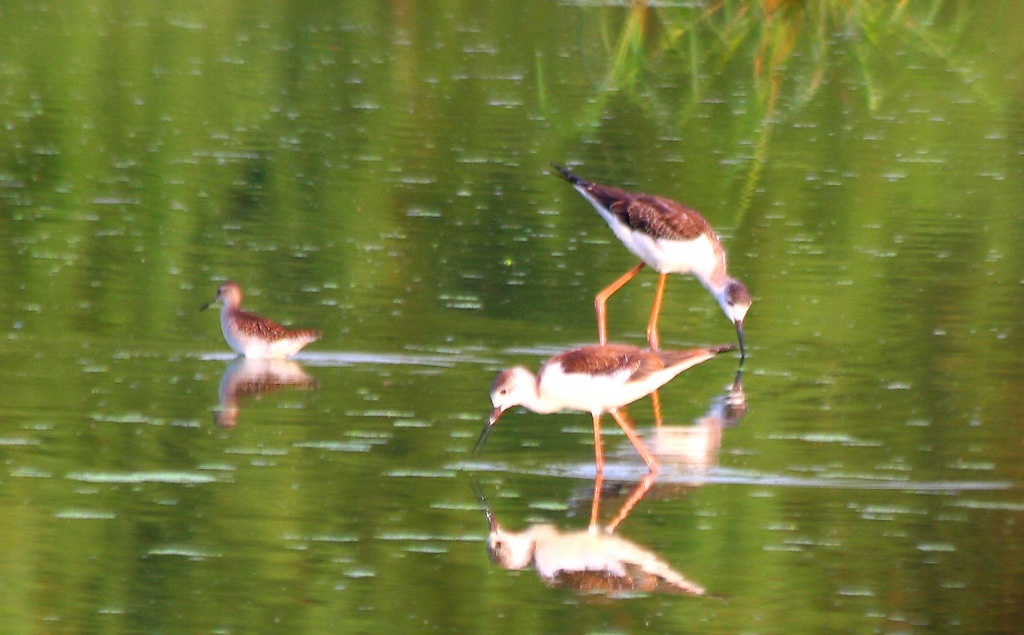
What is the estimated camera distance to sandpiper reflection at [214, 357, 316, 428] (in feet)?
36.0

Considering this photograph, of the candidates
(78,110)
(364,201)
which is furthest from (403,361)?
(78,110)

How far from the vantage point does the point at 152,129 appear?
2075cm

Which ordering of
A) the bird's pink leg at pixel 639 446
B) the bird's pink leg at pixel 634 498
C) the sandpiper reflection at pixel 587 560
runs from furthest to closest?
the bird's pink leg at pixel 639 446, the bird's pink leg at pixel 634 498, the sandpiper reflection at pixel 587 560

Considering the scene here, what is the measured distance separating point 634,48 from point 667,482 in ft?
34.4

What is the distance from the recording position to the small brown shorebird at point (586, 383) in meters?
9.66

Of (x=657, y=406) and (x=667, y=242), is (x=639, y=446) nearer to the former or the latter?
(x=657, y=406)

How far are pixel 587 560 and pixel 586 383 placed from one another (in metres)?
1.39

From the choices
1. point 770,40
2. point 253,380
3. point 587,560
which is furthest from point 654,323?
point 770,40

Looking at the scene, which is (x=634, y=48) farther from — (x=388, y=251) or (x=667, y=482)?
(x=667, y=482)

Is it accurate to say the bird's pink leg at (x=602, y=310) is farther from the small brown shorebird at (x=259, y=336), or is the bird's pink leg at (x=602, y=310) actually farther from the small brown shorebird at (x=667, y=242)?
the small brown shorebird at (x=259, y=336)

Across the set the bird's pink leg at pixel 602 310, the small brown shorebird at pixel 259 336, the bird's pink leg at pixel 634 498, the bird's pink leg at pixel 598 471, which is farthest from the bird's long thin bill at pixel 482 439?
the bird's pink leg at pixel 602 310

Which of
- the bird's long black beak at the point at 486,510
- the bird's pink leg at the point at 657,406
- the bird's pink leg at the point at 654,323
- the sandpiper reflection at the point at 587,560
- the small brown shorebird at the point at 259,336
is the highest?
the small brown shorebird at the point at 259,336

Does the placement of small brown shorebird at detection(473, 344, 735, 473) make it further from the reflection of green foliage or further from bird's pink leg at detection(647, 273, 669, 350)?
the reflection of green foliage

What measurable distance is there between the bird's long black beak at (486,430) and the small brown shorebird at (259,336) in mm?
1915
